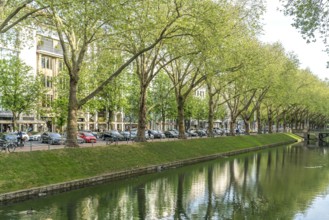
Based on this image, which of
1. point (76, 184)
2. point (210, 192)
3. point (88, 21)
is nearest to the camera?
point (210, 192)

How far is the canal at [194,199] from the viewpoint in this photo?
2127 cm

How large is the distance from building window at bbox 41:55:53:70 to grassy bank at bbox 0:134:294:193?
4998 cm

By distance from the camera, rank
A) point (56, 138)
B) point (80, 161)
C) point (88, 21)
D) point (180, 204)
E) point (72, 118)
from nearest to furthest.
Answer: point (180, 204), point (88, 21), point (80, 161), point (72, 118), point (56, 138)

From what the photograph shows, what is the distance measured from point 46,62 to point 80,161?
63344mm

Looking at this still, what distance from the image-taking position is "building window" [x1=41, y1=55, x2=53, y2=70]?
88500 mm

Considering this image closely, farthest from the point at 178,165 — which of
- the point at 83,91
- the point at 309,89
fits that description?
the point at 309,89

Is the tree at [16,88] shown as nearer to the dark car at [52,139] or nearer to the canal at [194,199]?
the dark car at [52,139]

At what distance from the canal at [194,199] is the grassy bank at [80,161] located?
6.54ft

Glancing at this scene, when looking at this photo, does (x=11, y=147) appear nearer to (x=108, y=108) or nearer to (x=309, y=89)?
(x=108, y=108)

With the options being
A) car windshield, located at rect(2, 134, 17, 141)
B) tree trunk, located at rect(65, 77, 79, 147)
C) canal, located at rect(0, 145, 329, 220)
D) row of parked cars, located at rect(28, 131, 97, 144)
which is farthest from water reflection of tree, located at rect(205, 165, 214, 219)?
car windshield, located at rect(2, 134, 17, 141)

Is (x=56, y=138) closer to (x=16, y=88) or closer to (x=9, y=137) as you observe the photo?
(x=9, y=137)

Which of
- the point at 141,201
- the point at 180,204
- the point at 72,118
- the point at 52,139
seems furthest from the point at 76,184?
the point at 52,139

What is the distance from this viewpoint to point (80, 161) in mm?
31672

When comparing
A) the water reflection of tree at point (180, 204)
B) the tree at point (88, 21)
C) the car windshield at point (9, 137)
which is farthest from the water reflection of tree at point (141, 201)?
the car windshield at point (9, 137)
